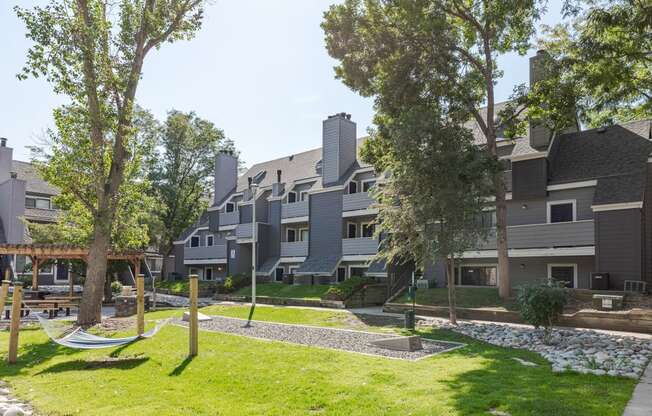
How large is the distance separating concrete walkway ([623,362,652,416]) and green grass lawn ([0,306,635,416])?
143mm

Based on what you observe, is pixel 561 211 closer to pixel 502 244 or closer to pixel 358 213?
pixel 502 244

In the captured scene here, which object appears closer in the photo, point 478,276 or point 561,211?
point 561,211

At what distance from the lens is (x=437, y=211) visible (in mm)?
17422

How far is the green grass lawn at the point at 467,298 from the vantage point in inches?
812

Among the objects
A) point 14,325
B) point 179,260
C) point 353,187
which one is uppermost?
point 353,187

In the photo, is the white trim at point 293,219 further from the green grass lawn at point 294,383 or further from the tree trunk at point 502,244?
the green grass lawn at point 294,383

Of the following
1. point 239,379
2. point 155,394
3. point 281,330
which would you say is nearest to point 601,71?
point 281,330

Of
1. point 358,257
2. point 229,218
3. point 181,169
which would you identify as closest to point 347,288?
point 358,257

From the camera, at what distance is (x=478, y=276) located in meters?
26.2

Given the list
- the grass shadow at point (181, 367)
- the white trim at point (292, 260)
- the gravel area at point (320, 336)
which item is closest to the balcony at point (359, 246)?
the white trim at point (292, 260)

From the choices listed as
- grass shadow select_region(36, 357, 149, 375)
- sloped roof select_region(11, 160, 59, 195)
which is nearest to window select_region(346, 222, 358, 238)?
grass shadow select_region(36, 357, 149, 375)

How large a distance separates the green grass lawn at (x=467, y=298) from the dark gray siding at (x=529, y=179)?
5.03 m

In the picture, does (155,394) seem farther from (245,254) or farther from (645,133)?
(245,254)

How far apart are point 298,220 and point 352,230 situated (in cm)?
438
